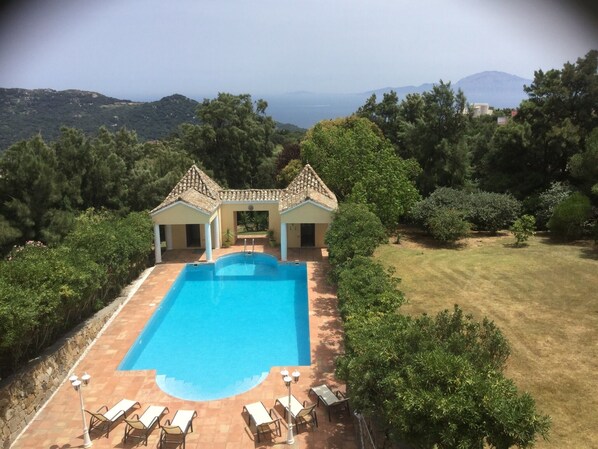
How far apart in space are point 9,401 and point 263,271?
15089 millimetres

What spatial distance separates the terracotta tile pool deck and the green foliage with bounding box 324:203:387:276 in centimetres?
238

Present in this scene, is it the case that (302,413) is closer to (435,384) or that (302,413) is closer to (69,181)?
(435,384)

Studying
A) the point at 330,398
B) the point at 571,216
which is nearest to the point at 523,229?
the point at 571,216

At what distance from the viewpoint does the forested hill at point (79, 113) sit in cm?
6287

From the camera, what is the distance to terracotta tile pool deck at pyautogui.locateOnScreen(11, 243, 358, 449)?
1112 cm

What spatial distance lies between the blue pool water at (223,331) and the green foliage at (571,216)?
1520 centimetres

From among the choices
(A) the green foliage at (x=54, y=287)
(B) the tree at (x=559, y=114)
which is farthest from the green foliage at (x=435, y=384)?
(B) the tree at (x=559, y=114)

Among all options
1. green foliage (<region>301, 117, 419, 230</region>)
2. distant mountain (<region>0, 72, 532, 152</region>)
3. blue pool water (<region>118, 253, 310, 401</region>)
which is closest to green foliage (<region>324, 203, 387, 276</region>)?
blue pool water (<region>118, 253, 310, 401</region>)

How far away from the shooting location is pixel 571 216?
83.5 feet

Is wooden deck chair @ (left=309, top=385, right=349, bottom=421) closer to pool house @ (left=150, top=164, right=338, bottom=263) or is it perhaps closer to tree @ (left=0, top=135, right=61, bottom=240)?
pool house @ (left=150, top=164, right=338, bottom=263)

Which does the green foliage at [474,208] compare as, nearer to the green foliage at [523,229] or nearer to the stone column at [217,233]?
the green foliage at [523,229]

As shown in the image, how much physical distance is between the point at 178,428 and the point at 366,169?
20451 mm

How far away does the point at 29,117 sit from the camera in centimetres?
6681

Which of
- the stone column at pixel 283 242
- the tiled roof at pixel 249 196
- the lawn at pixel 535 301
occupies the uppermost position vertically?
the tiled roof at pixel 249 196
